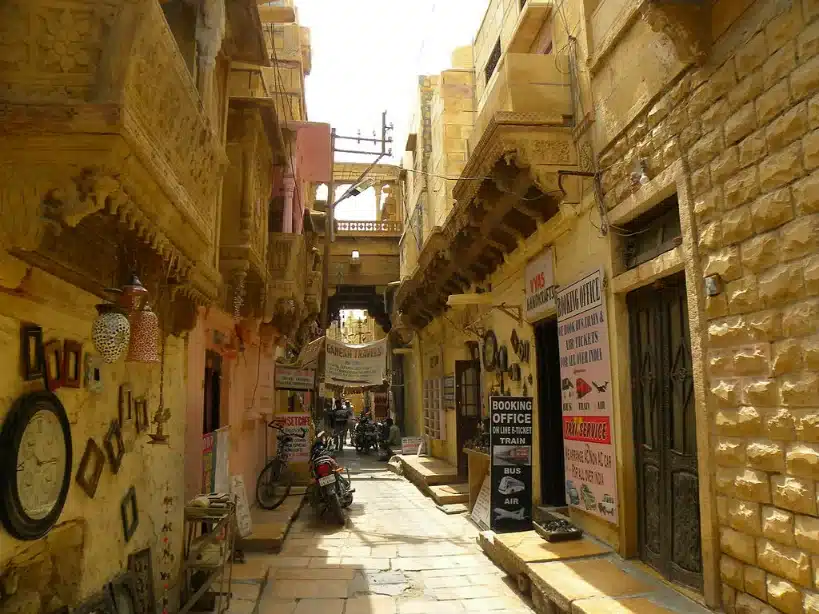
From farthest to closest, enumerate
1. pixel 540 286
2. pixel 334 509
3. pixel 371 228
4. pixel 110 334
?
pixel 371 228 < pixel 334 509 < pixel 540 286 < pixel 110 334

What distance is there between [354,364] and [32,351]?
992 cm

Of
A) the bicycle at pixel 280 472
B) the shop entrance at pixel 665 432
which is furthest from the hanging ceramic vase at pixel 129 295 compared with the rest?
the bicycle at pixel 280 472

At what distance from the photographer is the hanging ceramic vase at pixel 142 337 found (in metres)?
3.70

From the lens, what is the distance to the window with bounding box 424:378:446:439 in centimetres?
1420

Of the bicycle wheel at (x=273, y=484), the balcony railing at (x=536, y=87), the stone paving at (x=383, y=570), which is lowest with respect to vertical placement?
the stone paving at (x=383, y=570)

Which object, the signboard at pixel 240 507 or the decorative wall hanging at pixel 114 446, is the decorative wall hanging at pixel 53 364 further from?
the signboard at pixel 240 507

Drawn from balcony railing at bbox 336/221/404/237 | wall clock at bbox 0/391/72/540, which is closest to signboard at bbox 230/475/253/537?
wall clock at bbox 0/391/72/540

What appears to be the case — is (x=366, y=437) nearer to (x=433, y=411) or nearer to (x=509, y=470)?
(x=433, y=411)

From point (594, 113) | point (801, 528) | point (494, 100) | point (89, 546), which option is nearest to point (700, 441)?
point (801, 528)

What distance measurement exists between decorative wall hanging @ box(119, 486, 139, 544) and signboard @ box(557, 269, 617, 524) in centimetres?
422

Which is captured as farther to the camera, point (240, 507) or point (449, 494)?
point (449, 494)

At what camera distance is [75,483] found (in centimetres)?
357

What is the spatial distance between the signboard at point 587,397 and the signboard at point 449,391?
6043 mm

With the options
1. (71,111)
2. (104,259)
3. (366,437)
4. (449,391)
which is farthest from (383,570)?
(366,437)
